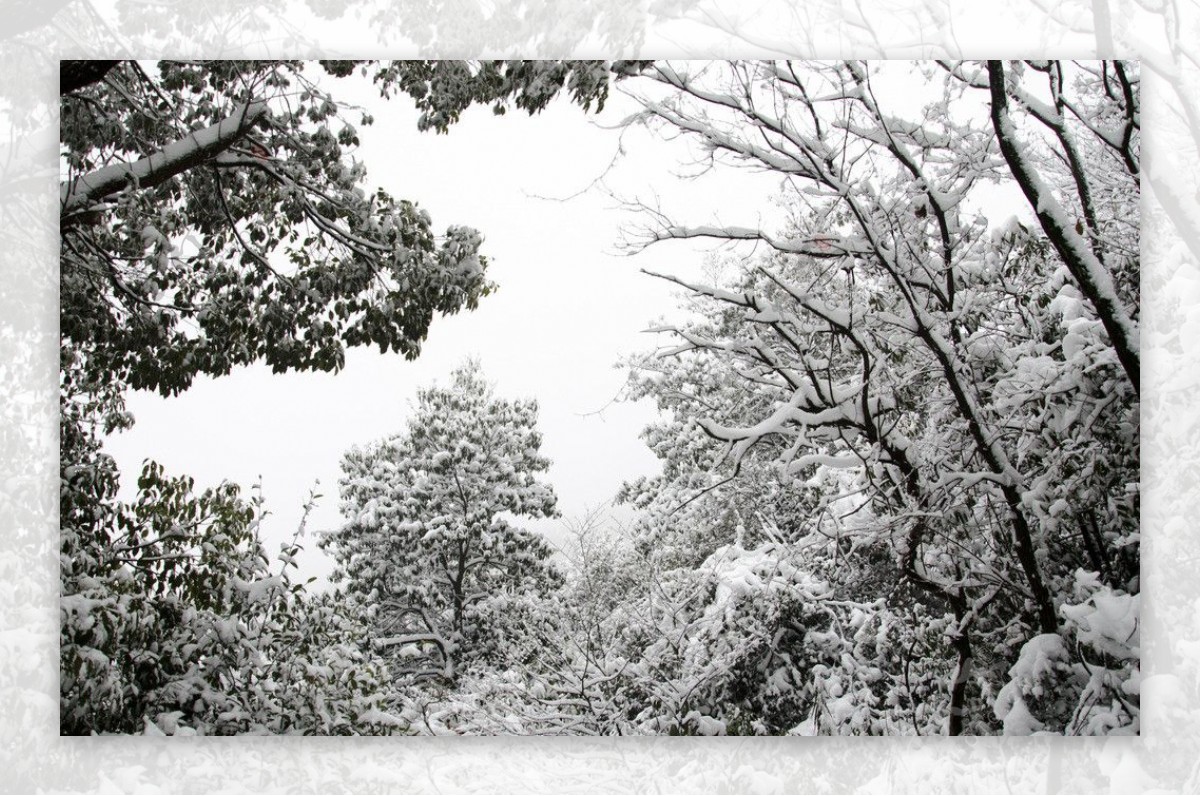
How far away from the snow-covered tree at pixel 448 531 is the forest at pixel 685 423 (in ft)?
0.04

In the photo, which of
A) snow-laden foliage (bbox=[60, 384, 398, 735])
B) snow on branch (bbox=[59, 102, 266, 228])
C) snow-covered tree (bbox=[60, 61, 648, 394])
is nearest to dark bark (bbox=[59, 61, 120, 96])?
snow-covered tree (bbox=[60, 61, 648, 394])

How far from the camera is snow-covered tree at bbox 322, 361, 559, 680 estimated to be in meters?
Answer: 3.52

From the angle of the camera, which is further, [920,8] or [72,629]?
[920,8]

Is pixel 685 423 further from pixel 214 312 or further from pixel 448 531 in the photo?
pixel 214 312

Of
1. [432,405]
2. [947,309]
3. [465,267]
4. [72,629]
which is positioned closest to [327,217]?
[465,267]

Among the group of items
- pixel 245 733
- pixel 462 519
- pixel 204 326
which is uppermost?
pixel 204 326

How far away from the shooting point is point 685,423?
11.7 feet

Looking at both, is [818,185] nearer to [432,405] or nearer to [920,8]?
[920,8]

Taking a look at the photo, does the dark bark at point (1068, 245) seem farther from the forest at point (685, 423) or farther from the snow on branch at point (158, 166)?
the snow on branch at point (158, 166)

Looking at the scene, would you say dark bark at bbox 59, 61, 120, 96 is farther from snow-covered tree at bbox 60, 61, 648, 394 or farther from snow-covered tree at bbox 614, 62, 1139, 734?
snow-covered tree at bbox 614, 62, 1139, 734

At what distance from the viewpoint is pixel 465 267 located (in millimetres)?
3555

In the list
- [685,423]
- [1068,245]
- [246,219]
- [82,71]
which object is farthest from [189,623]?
[1068,245]

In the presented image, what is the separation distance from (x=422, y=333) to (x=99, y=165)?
1326 millimetres

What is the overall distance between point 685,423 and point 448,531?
0.97 m
